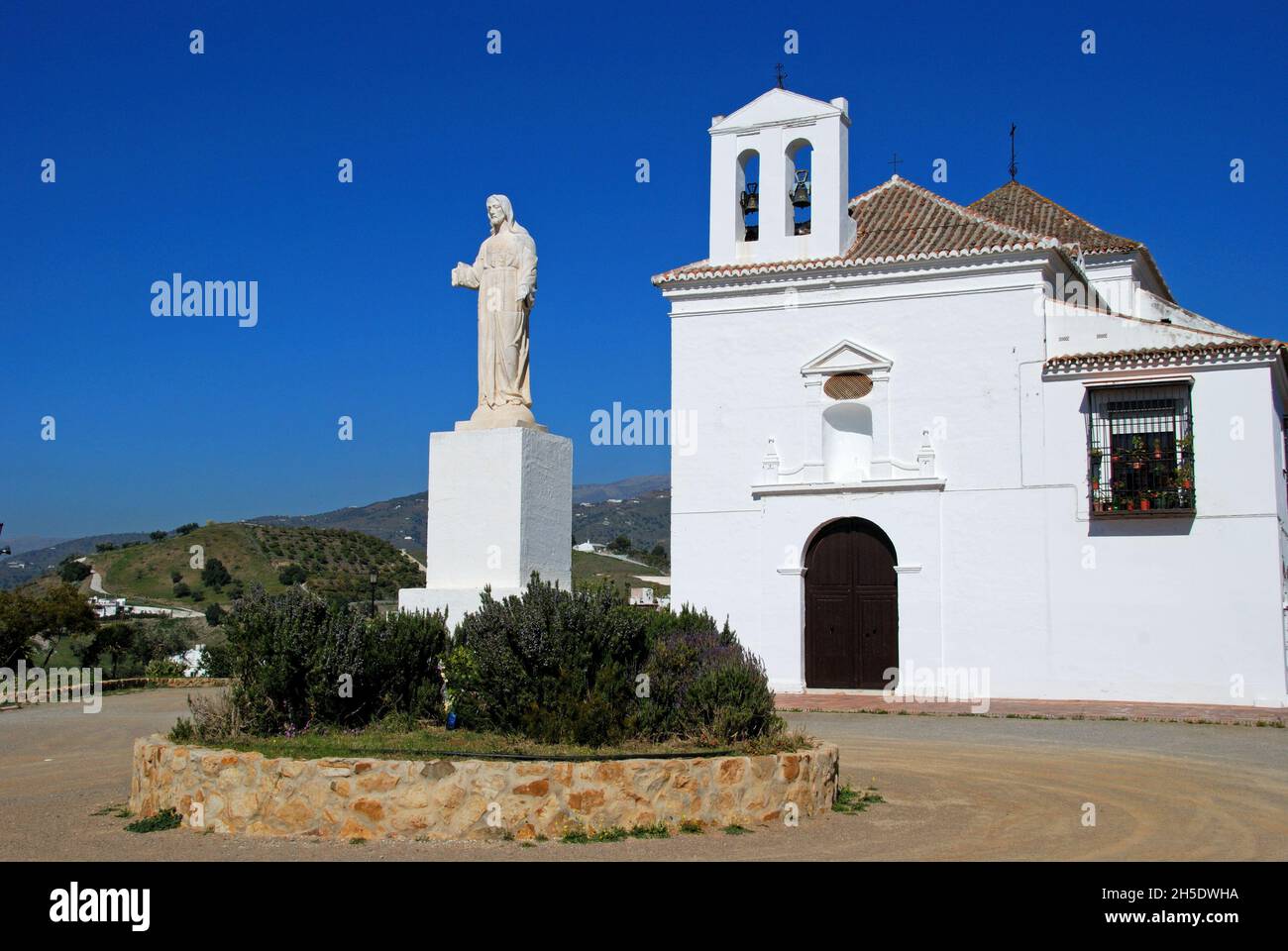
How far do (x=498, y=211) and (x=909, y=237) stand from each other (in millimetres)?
12126

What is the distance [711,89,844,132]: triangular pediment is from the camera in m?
21.5

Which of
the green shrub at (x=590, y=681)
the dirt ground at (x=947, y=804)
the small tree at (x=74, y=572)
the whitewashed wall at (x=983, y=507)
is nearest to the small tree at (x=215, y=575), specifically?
the small tree at (x=74, y=572)

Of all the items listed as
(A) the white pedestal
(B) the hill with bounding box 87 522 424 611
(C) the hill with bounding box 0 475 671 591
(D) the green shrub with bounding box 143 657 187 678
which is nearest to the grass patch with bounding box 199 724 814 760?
(A) the white pedestal

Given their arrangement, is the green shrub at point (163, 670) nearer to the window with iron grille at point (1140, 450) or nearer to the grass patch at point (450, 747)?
the grass patch at point (450, 747)

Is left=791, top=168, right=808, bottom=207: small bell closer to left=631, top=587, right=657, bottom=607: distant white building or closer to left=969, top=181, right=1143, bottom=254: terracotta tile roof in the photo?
left=969, top=181, right=1143, bottom=254: terracotta tile roof

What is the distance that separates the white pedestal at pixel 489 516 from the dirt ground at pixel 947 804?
9.58 ft

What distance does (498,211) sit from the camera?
10.9 meters

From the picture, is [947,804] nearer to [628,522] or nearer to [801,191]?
[801,191]

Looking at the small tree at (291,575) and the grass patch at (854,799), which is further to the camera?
the small tree at (291,575)

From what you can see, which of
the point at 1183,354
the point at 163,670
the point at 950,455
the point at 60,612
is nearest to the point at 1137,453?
the point at 1183,354

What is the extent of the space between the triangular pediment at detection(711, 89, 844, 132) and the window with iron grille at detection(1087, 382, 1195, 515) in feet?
22.0

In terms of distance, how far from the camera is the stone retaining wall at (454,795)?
24.7 feet
